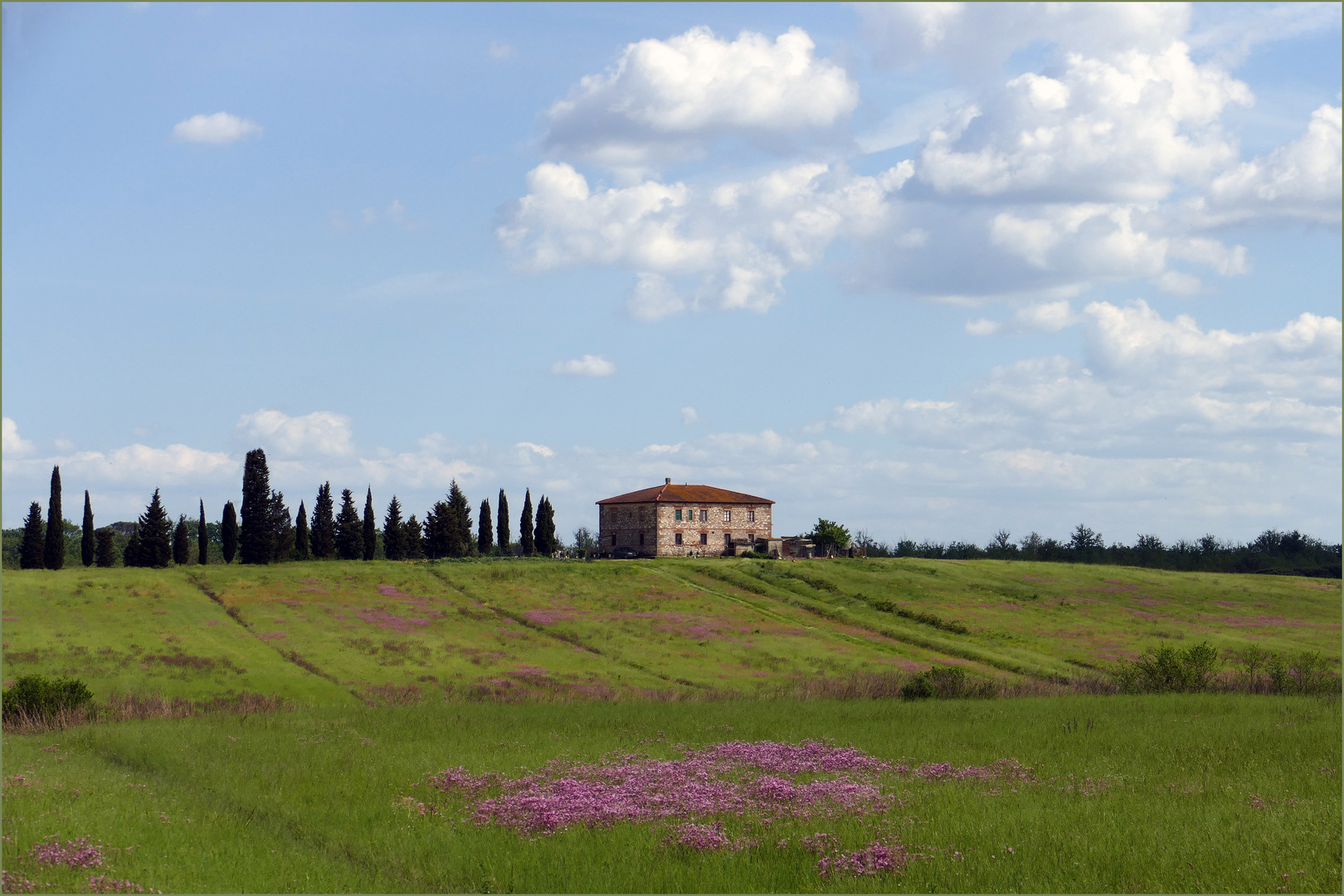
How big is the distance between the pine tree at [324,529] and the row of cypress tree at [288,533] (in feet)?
0.33

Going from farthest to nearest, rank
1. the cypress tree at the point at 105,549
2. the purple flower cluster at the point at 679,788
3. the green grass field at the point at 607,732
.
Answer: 1. the cypress tree at the point at 105,549
2. the purple flower cluster at the point at 679,788
3. the green grass field at the point at 607,732

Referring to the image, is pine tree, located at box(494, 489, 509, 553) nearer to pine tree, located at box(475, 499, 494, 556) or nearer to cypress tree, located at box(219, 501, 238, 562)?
pine tree, located at box(475, 499, 494, 556)

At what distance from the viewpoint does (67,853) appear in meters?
17.2

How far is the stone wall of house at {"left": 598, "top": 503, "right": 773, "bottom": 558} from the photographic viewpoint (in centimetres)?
11650

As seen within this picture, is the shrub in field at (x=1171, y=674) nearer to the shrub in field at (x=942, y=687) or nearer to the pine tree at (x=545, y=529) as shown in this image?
the shrub in field at (x=942, y=687)

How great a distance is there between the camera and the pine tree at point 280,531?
108375 millimetres

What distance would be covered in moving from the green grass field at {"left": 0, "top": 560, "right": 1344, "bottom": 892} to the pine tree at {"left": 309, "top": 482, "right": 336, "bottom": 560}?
3186 cm

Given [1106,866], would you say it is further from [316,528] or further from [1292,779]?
[316,528]

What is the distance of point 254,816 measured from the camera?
21875mm

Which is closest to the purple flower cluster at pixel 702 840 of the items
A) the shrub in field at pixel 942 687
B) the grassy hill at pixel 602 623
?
the shrub in field at pixel 942 687

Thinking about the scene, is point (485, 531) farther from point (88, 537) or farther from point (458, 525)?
point (88, 537)

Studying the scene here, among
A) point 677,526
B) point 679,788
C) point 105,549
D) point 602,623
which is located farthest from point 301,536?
point 679,788

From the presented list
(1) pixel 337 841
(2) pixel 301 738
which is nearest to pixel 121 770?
(2) pixel 301 738

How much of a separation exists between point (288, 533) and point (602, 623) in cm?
6363
